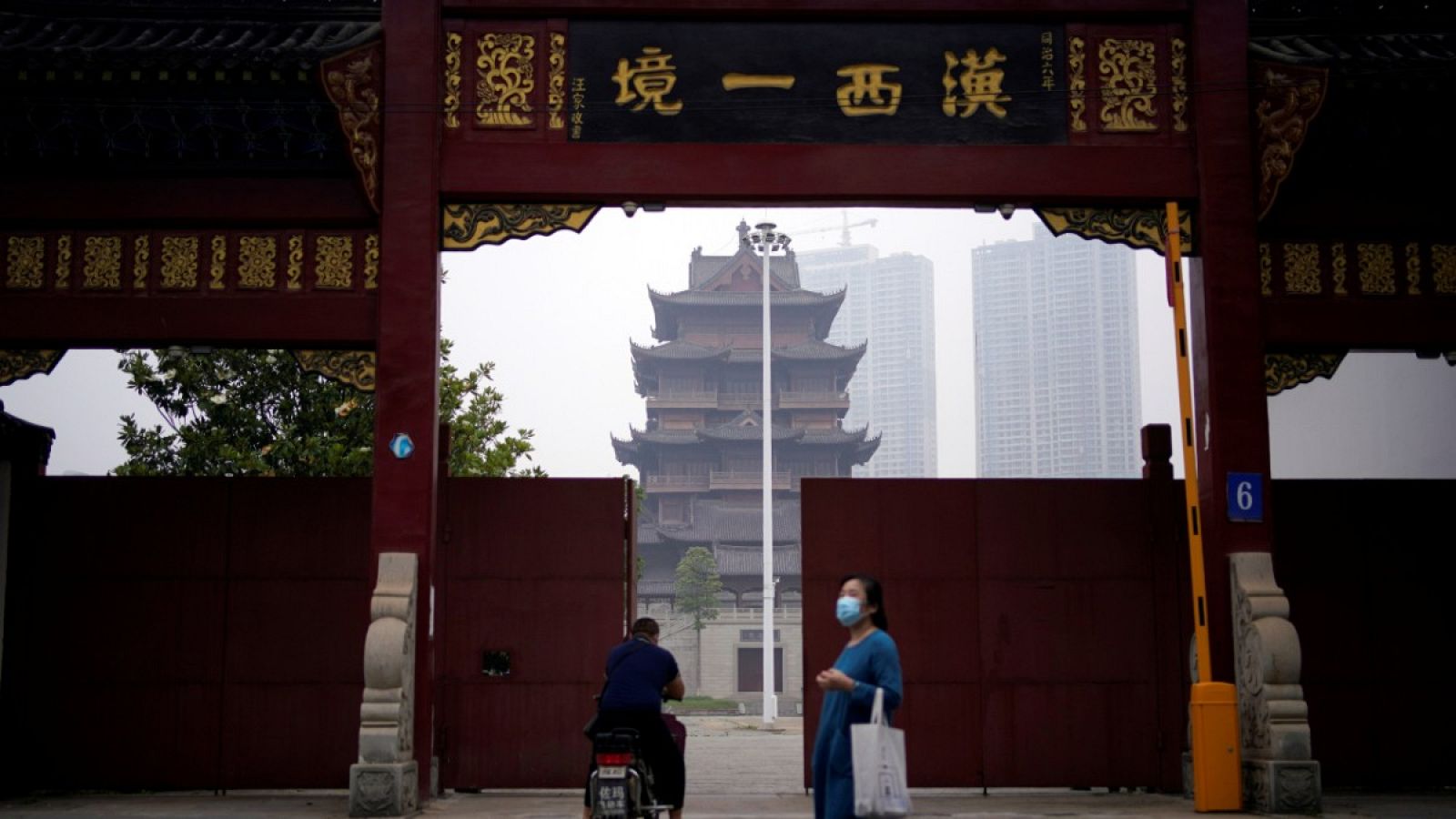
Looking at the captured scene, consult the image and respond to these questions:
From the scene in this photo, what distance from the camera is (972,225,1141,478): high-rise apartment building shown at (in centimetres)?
13175

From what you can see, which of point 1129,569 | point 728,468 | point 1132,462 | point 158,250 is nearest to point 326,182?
point 158,250

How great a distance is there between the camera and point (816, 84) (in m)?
11.0

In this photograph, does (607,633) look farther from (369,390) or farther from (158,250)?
(158,250)

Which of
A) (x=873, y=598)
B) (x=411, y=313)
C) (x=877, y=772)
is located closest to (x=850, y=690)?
(x=877, y=772)

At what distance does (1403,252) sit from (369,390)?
23.9ft

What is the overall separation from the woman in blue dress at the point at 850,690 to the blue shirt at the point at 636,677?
2312mm

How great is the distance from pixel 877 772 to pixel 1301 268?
6.79 metres

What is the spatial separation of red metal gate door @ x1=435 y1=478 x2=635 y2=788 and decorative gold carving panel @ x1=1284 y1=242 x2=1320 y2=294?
4.97m

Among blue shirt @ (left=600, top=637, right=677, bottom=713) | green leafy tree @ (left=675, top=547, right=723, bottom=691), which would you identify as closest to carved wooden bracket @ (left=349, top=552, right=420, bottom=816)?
blue shirt @ (left=600, top=637, right=677, bottom=713)

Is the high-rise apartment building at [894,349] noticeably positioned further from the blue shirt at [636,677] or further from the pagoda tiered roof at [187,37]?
the blue shirt at [636,677]

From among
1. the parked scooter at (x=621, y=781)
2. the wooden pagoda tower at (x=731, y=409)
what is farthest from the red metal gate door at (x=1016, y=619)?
the wooden pagoda tower at (x=731, y=409)

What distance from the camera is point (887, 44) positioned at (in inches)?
437

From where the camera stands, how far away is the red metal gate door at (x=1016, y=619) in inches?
459

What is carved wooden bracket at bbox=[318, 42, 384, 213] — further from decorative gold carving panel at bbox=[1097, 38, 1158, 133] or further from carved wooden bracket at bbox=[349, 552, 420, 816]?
decorative gold carving panel at bbox=[1097, 38, 1158, 133]
